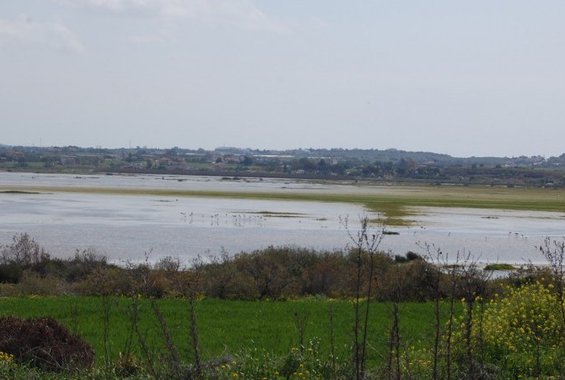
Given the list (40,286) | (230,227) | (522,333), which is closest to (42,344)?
(522,333)

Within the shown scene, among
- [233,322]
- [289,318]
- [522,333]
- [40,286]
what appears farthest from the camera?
[40,286]

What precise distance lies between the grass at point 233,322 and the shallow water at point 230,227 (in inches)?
516

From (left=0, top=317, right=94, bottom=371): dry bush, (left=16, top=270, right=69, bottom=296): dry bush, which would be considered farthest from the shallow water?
(left=0, top=317, right=94, bottom=371): dry bush

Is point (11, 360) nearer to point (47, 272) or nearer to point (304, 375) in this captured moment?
point (304, 375)

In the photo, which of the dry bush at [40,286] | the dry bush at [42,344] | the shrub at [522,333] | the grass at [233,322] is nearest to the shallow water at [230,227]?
the dry bush at [40,286]

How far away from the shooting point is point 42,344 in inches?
467

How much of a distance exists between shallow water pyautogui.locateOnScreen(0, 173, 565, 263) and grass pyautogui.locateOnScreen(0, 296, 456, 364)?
43.0 feet

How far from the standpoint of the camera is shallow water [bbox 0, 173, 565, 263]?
41062 millimetres

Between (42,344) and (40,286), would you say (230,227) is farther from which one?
(42,344)

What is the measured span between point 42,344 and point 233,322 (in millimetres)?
7122

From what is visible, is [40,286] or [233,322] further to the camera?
[40,286]

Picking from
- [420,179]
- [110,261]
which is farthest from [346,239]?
[420,179]

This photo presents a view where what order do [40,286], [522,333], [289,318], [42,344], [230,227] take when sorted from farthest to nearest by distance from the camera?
[230,227]
[40,286]
[289,318]
[522,333]
[42,344]

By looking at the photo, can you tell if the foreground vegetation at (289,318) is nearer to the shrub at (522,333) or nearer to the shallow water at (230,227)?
the shrub at (522,333)
